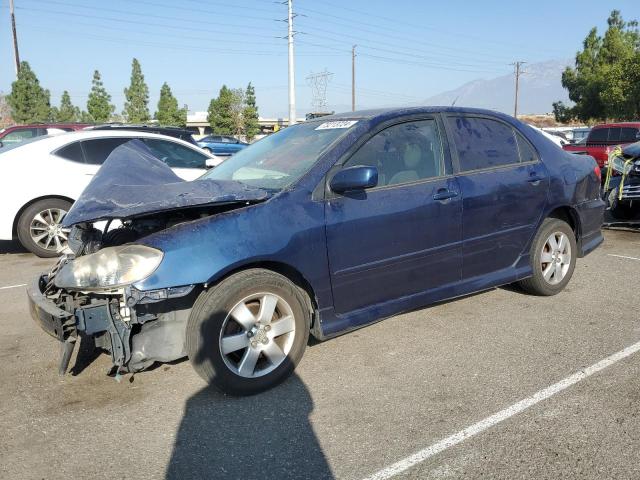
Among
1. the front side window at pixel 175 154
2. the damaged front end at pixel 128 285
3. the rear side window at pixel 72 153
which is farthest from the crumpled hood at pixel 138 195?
the front side window at pixel 175 154

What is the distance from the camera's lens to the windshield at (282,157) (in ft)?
11.9

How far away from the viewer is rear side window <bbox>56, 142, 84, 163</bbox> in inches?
284

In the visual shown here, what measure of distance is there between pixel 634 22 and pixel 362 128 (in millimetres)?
48283

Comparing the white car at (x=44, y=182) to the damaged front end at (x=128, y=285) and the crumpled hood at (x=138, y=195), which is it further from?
the damaged front end at (x=128, y=285)

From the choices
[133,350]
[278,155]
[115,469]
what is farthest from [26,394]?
[278,155]

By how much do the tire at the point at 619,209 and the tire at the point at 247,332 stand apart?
6.58 meters

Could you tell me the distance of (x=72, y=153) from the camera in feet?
23.9

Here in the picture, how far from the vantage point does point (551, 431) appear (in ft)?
9.14

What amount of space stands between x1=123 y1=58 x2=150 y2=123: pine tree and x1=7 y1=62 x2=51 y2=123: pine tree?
17250 mm

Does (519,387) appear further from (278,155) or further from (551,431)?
(278,155)

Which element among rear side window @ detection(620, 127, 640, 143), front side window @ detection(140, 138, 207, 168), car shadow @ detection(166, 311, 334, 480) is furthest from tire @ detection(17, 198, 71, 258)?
rear side window @ detection(620, 127, 640, 143)

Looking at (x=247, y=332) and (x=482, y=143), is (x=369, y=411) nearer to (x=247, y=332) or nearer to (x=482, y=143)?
(x=247, y=332)

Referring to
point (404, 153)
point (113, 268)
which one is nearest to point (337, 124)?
point (404, 153)

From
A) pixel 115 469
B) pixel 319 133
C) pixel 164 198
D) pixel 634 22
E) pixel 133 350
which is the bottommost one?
pixel 115 469
